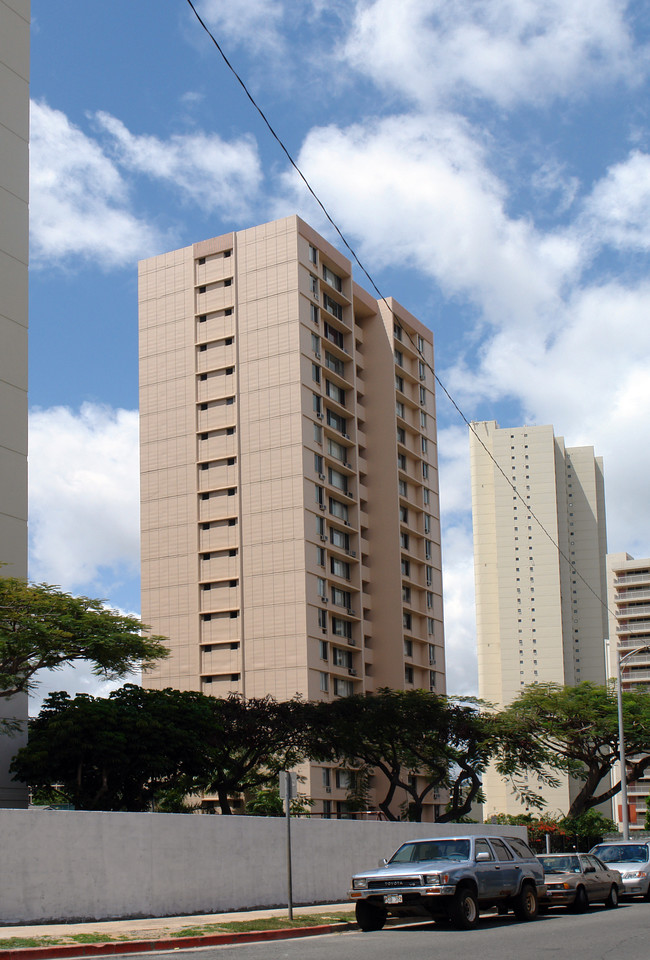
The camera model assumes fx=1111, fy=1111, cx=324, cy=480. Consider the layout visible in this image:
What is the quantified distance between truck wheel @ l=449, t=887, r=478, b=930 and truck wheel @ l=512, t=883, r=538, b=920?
6.82 feet

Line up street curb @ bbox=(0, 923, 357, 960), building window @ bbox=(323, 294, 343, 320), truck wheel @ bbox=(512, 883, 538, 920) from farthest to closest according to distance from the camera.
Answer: building window @ bbox=(323, 294, 343, 320), truck wheel @ bbox=(512, 883, 538, 920), street curb @ bbox=(0, 923, 357, 960)

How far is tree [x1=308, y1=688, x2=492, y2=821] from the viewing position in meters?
54.3

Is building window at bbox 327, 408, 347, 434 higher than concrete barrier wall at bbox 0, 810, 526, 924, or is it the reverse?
building window at bbox 327, 408, 347, 434

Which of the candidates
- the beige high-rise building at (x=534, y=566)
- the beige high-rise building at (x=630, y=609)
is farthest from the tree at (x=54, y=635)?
the beige high-rise building at (x=534, y=566)

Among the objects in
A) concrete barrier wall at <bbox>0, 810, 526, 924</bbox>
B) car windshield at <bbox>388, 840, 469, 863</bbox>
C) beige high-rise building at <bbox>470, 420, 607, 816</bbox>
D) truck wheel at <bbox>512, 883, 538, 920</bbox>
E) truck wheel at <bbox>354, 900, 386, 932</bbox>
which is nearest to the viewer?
concrete barrier wall at <bbox>0, 810, 526, 924</bbox>

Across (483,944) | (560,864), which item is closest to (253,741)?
(560,864)

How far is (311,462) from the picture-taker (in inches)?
2618

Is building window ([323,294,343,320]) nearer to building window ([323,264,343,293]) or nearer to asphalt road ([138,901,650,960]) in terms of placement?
building window ([323,264,343,293])

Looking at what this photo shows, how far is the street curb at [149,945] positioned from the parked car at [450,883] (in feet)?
4.10

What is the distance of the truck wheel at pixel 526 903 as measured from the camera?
20859 mm

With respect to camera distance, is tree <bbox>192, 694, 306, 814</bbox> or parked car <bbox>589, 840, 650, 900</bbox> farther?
tree <bbox>192, 694, 306, 814</bbox>

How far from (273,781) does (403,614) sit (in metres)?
22.2

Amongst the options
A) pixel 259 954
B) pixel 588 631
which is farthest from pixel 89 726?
pixel 588 631

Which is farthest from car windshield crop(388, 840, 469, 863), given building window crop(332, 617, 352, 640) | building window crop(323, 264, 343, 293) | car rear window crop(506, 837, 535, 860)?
building window crop(323, 264, 343, 293)
